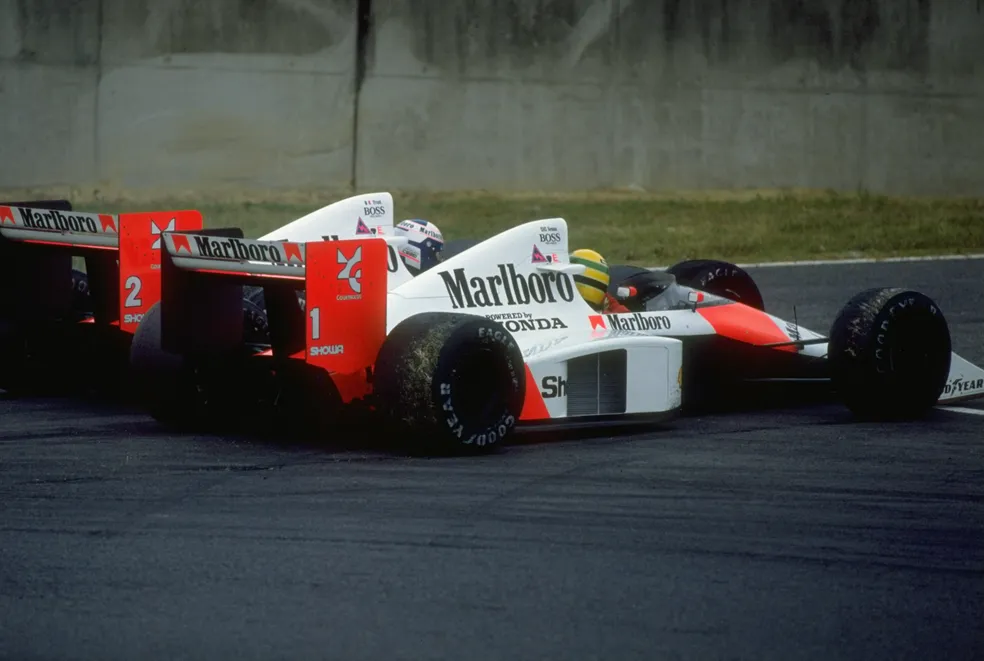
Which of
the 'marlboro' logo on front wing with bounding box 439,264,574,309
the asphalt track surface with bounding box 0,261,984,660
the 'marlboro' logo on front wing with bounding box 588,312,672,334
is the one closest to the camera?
the asphalt track surface with bounding box 0,261,984,660

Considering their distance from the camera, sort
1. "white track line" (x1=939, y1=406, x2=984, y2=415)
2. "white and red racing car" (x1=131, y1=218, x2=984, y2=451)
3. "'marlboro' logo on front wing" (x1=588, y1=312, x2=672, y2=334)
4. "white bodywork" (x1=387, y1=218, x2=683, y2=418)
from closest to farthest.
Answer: "white and red racing car" (x1=131, y1=218, x2=984, y2=451) → "white bodywork" (x1=387, y1=218, x2=683, y2=418) → "'marlboro' logo on front wing" (x1=588, y1=312, x2=672, y2=334) → "white track line" (x1=939, y1=406, x2=984, y2=415)

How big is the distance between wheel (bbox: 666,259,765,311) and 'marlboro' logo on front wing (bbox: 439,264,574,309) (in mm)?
1941

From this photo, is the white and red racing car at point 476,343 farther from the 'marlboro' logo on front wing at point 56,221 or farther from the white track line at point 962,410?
the 'marlboro' logo on front wing at point 56,221

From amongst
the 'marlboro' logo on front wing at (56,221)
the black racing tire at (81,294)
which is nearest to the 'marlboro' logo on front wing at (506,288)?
the 'marlboro' logo on front wing at (56,221)

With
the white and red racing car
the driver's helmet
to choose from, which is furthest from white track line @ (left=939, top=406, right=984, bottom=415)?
the driver's helmet

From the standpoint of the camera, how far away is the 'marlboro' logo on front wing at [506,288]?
8305 millimetres

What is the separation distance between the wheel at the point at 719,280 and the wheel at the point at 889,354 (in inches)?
68.6

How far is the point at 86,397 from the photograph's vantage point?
9.67 m

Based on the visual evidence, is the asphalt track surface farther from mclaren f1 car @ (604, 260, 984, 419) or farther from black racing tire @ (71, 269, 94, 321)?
black racing tire @ (71, 269, 94, 321)

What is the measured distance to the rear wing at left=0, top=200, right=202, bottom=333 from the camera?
920 centimetres

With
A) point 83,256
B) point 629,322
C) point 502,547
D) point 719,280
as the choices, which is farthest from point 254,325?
point 719,280

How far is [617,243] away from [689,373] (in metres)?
8.06

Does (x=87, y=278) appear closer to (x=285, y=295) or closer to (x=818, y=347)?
(x=285, y=295)

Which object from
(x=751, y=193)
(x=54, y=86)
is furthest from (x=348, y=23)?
(x=751, y=193)
